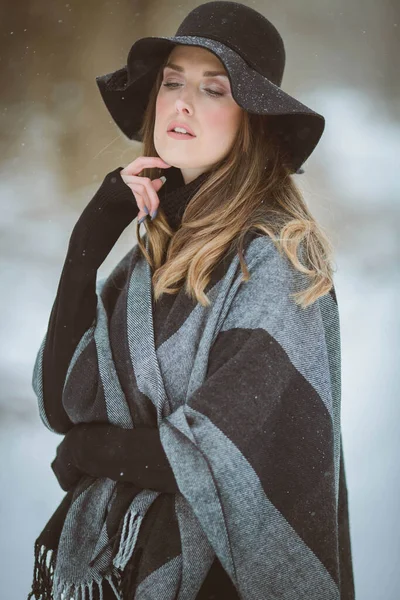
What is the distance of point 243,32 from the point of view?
Answer: 56.6 inches

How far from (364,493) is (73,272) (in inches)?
67.8

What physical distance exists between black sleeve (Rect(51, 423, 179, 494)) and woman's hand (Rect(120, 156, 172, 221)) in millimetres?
453

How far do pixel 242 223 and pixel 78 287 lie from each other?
36 centimetres

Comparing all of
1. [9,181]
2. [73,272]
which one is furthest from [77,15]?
[73,272]

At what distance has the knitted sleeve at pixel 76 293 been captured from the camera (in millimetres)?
1495

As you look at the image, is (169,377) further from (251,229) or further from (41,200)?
(41,200)

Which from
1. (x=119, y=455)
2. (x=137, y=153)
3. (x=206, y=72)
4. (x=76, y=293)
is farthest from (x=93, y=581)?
(x=137, y=153)

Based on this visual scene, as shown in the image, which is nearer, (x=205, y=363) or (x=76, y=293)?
(x=205, y=363)

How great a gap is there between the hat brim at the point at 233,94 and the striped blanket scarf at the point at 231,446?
0.81 feet

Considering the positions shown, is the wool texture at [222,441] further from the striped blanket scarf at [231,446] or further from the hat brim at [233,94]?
the hat brim at [233,94]

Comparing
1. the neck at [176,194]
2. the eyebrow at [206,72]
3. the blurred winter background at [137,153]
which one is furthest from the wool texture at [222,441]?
the blurred winter background at [137,153]

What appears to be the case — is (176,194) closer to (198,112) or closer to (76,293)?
(198,112)

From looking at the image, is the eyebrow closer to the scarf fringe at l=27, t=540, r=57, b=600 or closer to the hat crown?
the hat crown

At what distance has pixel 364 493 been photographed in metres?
2.78
